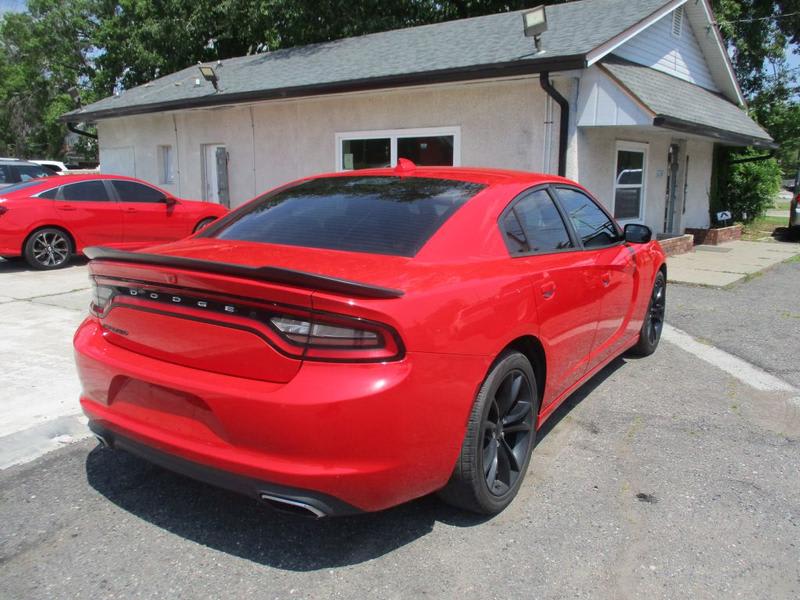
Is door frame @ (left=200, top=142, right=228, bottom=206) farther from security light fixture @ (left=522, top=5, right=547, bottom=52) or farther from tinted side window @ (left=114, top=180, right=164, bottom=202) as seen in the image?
security light fixture @ (left=522, top=5, right=547, bottom=52)

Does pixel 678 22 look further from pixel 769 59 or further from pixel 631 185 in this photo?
pixel 769 59

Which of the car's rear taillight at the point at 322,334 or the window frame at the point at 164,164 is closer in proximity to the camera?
the car's rear taillight at the point at 322,334

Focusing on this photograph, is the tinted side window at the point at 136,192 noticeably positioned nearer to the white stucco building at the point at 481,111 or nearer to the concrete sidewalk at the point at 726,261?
the white stucco building at the point at 481,111

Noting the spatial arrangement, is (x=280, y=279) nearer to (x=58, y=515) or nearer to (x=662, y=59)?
(x=58, y=515)

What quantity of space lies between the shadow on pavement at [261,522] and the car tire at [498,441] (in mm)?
168

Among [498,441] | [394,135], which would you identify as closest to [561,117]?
[394,135]

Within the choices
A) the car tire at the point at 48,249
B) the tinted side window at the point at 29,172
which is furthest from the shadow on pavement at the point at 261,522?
the tinted side window at the point at 29,172

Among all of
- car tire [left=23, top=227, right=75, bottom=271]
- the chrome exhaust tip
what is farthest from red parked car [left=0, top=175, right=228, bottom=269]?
the chrome exhaust tip

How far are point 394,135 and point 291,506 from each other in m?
9.93

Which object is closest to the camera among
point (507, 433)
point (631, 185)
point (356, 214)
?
point (507, 433)

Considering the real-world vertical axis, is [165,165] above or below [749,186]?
above

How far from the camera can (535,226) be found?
3.56 metres

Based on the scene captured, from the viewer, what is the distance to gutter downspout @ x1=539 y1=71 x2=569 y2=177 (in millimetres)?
9484

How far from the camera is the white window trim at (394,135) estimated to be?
10.8m
